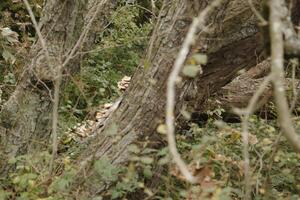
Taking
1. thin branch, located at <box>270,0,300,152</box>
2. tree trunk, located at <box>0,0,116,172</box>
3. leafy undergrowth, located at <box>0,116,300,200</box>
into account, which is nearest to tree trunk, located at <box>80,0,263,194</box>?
leafy undergrowth, located at <box>0,116,300,200</box>

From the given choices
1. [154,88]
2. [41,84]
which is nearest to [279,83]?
[154,88]

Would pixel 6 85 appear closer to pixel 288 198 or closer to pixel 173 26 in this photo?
pixel 173 26

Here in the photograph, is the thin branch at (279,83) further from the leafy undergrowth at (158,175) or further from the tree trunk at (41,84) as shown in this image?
the tree trunk at (41,84)

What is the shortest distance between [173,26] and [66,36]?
103 cm

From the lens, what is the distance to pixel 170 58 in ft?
12.9

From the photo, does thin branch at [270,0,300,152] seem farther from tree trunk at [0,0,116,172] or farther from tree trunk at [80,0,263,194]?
tree trunk at [0,0,116,172]

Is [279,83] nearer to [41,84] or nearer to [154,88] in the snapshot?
[154,88]

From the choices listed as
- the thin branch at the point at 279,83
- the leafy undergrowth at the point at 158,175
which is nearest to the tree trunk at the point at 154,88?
the leafy undergrowth at the point at 158,175

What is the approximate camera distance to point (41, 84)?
4.55 m

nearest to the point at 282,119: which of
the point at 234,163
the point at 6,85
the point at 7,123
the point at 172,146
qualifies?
the point at 172,146

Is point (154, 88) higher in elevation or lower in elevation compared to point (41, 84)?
higher

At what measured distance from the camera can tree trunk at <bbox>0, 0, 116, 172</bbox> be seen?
4484mm

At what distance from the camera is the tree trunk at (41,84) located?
177 inches

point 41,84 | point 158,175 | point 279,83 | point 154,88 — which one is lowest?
point 158,175
